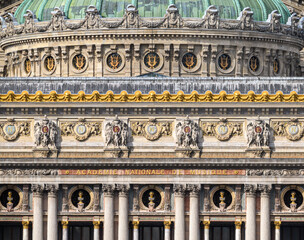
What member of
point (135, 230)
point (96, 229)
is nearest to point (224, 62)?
point (135, 230)

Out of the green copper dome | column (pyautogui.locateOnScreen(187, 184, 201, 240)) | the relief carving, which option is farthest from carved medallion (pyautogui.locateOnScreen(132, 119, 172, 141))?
the green copper dome

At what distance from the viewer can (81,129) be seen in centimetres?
11875

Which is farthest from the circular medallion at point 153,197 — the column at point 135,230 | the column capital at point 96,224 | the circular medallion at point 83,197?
the circular medallion at point 83,197

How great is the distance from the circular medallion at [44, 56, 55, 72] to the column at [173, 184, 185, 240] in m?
29.1

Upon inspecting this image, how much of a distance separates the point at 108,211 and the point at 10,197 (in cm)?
683

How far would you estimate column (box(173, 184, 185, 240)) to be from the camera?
118 metres

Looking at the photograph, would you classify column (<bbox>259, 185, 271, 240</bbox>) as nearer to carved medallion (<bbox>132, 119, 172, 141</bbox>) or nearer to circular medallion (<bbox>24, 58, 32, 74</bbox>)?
carved medallion (<bbox>132, 119, 172, 141</bbox>)

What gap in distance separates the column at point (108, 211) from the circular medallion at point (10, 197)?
6088mm

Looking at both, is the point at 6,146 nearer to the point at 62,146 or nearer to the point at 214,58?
the point at 62,146

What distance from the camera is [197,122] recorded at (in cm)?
11844

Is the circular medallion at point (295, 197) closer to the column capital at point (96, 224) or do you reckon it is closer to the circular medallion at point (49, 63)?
the column capital at point (96, 224)

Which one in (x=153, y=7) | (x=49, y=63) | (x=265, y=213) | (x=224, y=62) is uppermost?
(x=153, y=7)

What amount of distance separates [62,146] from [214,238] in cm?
1221

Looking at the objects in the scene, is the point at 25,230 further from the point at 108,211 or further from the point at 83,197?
the point at 108,211
